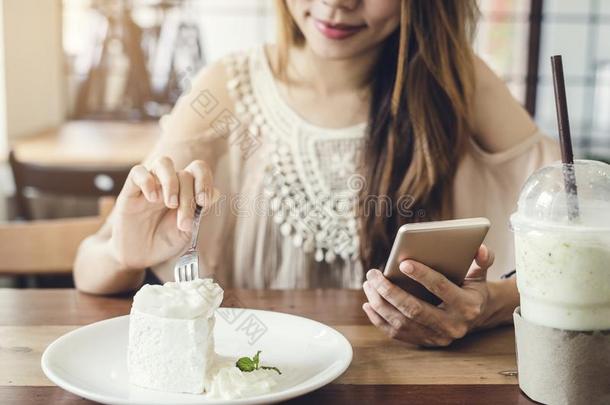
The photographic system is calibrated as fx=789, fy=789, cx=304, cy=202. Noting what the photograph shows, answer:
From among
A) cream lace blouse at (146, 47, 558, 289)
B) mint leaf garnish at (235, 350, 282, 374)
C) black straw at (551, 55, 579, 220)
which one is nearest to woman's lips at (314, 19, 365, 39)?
cream lace blouse at (146, 47, 558, 289)

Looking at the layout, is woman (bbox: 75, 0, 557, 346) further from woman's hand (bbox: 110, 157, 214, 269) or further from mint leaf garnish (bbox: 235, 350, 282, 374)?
mint leaf garnish (bbox: 235, 350, 282, 374)

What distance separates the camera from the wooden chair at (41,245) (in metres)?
1.67

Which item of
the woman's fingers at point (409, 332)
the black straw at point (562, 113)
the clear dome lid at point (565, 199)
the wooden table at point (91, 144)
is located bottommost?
the wooden table at point (91, 144)

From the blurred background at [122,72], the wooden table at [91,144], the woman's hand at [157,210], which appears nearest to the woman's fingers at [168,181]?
the woman's hand at [157,210]

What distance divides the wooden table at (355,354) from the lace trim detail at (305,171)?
29 cm

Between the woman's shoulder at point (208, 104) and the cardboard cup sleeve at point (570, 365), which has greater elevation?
the woman's shoulder at point (208, 104)

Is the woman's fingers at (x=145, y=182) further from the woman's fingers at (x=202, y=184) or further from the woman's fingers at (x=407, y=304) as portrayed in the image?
the woman's fingers at (x=407, y=304)

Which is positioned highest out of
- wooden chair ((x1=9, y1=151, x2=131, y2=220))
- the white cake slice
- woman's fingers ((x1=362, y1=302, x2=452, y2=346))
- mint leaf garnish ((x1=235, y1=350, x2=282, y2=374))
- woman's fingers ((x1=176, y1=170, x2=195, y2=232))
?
woman's fingers ((x1=176, y1=170, x2=195, y2=232))

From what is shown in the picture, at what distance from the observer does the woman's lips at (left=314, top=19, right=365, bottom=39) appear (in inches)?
57.2

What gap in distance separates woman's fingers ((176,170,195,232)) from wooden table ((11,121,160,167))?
5.78 feet

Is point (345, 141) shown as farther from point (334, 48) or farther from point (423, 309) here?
point (423, 309)

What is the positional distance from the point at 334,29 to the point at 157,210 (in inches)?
19.4

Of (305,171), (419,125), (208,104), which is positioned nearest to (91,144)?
(208,104)

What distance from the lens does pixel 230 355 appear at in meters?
0.97
